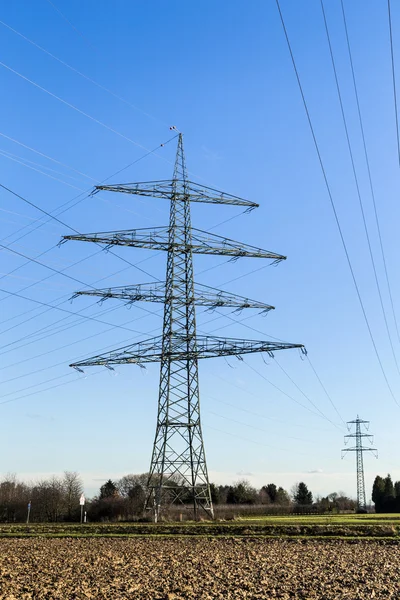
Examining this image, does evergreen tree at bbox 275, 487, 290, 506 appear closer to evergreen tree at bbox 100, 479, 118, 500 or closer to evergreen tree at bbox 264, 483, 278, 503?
evergreen tree at bbox 264, 483, 278, 503

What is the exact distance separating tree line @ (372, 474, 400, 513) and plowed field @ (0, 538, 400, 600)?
332 feet

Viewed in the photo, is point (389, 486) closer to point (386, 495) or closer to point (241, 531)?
point (386, 495)

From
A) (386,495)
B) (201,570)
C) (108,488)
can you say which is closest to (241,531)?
→ (201,570)

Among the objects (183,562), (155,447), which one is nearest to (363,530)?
(155,447)

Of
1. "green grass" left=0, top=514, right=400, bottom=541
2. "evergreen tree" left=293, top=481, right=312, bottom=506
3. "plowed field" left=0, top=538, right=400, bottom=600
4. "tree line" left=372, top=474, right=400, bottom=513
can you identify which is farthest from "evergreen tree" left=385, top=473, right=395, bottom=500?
"plowed field" left=0, top=538, right=400, bottom=600

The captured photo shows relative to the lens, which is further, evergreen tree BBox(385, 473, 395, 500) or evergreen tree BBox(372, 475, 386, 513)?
evergreen tree BBox(385, 473, 395, 500)

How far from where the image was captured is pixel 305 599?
16.6 metres

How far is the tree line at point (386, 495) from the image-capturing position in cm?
12656

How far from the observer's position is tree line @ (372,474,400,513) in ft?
415

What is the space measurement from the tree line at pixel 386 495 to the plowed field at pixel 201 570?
101 metres

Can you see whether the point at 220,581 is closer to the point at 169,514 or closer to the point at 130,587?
the point at 130,587

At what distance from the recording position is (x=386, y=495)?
13612cm

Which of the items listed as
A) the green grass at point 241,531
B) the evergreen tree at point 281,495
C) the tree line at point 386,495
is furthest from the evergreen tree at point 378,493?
the green grass at point 241,531

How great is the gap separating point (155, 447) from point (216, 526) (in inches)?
262
